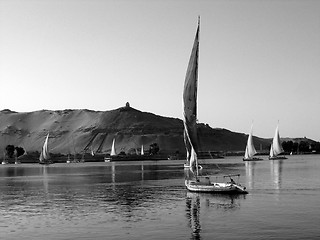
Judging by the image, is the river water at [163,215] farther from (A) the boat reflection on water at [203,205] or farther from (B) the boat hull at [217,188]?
(B) the boat hull at [217,188]

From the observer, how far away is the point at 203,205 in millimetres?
48906

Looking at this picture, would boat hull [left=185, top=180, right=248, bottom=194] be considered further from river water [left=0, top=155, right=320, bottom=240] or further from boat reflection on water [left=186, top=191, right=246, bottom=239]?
river water [left=0, top=155, right=320, bottom=240]

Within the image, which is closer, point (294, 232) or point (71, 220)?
point (294, 232)

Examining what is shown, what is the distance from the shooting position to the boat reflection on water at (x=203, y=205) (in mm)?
38681

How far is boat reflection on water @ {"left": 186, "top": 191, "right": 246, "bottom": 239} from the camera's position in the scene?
3868 cm

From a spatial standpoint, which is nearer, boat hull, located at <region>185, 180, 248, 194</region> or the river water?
the river water

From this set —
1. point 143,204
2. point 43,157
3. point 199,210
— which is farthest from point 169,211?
point 43,157

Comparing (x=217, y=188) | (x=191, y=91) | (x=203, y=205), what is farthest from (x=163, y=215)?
(x=217, y=188)

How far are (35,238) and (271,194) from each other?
106ft

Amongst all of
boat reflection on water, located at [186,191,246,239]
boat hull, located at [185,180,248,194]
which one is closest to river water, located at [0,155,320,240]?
boat reflection on water, located at [186,191,246,239]

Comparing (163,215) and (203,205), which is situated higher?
(203,205)

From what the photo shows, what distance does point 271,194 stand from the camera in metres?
57.7

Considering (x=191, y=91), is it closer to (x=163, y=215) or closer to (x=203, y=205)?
(x=203, y=205)

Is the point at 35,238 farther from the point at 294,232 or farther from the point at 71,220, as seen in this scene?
the point at 294,232
